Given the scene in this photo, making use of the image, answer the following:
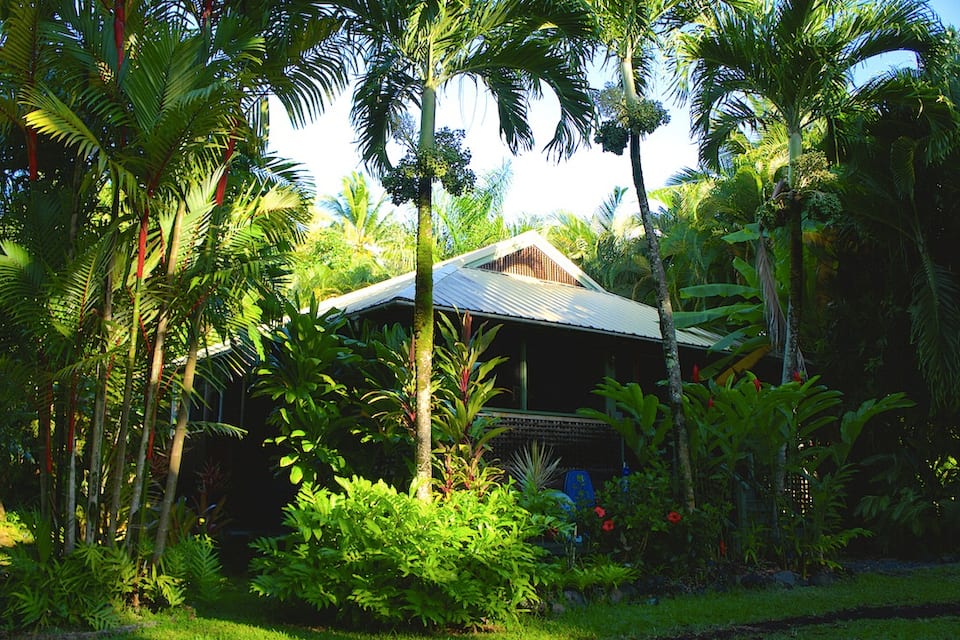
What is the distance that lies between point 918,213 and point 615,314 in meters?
5.45

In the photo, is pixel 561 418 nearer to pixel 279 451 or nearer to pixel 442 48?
pixel 279 451

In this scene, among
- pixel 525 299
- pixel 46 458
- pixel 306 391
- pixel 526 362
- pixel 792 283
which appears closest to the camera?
pixel 46 458

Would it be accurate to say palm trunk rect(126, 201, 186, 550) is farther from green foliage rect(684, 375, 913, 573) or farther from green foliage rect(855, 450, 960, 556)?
green foliage rect(855, 450, 960, 556)

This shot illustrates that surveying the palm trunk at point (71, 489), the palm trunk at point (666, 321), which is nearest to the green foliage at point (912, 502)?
the palm trunk at point (666, 321)

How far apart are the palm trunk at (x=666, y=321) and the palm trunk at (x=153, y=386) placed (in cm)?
529

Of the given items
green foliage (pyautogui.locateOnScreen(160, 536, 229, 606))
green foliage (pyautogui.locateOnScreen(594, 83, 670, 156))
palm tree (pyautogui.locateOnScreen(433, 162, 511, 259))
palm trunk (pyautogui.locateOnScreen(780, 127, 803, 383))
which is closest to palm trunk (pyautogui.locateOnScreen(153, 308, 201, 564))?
green foliage (pyautogui.locateOnScreen(160, 536, 229, 606))

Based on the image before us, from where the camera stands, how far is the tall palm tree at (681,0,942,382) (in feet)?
36.9

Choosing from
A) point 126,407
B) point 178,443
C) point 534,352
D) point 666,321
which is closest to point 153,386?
point 126,407

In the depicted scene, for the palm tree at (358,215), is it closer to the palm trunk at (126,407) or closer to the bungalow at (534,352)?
the bungalow at (534,352)

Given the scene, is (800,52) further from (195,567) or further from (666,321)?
(195,567)

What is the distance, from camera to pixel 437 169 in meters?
9.22

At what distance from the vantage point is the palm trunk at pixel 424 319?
8.55m

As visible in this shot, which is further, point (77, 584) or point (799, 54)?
point (799, 54)

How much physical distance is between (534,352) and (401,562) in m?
8.97
